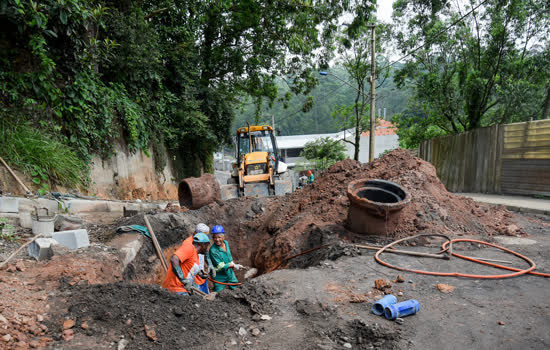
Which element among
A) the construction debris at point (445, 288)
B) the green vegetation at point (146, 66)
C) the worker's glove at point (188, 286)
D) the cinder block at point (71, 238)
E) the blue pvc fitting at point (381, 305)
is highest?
the green vegetation at point (146, 66)

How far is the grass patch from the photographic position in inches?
217

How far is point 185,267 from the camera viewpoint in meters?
4.45

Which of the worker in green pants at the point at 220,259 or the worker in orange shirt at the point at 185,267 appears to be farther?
the worker in green pants at the point at 220,259

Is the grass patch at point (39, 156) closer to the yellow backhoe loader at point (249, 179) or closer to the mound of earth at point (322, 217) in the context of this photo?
the mound of earth at point (322, 217)

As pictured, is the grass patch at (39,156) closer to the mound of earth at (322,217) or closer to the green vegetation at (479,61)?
the mound of earth at (322,217)

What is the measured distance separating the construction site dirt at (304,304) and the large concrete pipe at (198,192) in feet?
10.4

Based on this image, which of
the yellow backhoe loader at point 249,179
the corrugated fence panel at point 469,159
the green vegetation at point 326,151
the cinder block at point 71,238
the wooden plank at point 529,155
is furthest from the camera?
the green vegetation at point 326,151

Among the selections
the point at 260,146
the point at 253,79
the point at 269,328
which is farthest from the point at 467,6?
the point at 269,328

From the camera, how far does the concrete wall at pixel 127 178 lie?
8.60 m

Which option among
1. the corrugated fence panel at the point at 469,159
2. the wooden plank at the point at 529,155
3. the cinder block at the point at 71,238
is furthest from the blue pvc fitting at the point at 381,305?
the corrugated fence panel at the point at 469,159

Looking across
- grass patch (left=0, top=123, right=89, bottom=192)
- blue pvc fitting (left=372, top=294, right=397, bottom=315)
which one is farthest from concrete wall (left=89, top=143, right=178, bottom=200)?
blue pvc fitting (left=372, top=294, right=397, bottom=315)

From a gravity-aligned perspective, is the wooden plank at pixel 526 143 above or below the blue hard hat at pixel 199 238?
above

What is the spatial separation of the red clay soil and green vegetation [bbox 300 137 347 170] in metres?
21.6

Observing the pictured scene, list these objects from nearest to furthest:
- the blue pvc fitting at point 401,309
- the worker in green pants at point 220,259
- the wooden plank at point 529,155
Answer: the blue pvc fitting at point 401,309, the worker in green pants at point 220,259, the wooden plank at point 529,155
